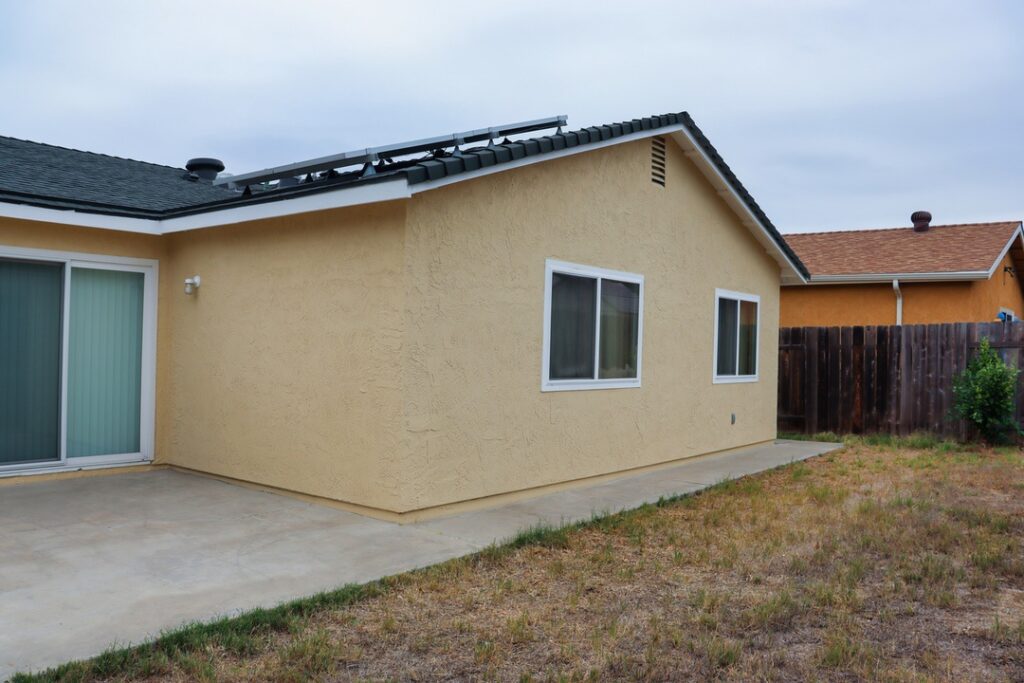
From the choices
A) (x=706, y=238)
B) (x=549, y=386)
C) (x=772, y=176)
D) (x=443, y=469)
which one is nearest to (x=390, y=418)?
(x=443, y=469)

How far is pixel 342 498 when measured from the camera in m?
7.24

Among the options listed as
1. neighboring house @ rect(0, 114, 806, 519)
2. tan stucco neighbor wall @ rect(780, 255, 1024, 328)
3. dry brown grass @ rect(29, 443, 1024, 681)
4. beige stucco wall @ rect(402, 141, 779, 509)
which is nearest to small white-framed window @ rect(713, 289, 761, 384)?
beige stucco wall @ rect(402, 141, 779, 509)

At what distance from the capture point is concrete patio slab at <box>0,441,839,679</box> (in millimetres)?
4449

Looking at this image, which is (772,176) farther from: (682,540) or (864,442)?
(682,540)

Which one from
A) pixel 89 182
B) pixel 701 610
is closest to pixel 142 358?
pixel 89 182

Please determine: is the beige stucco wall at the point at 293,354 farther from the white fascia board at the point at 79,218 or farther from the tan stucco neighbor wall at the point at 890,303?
the tan stucco neighbor wall at the point at 890,303

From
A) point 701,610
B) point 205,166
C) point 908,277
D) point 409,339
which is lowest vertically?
point 701,610

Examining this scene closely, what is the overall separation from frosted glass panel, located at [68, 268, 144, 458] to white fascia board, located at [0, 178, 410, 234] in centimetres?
67

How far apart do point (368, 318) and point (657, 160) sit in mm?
4926

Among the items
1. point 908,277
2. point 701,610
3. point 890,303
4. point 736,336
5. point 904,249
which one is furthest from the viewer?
point 904,249

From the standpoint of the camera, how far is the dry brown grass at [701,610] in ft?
13.3

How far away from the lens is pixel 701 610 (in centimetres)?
496

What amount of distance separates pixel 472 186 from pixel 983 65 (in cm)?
1346

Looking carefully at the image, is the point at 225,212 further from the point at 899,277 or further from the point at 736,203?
the point at 899,277
